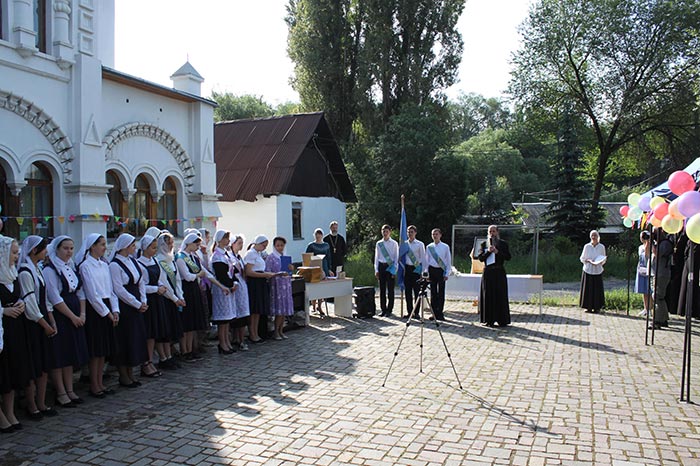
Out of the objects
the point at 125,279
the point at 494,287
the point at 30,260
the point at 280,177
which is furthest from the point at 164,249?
the point at 280,177

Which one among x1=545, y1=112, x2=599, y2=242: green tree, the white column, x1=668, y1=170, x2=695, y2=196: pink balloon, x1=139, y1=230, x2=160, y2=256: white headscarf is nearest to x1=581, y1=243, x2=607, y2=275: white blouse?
x1=668, y1=170, x2=695, y2=196: pink balloon

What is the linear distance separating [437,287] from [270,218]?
11281mm

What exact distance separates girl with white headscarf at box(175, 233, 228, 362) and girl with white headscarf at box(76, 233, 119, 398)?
1419 mm

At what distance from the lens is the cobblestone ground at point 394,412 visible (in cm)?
515

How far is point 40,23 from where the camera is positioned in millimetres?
10242

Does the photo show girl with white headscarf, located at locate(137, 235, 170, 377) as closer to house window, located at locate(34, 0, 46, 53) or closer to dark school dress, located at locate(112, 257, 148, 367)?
dark school dress, located at locate(112, 257, 148, 367)

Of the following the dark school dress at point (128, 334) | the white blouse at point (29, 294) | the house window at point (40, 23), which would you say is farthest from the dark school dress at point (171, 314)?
the house window at point (40, 23)

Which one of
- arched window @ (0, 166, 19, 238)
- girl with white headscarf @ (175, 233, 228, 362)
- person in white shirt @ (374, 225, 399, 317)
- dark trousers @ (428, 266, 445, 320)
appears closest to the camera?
girl with white headscarf @ (175, 233, 228, 362)

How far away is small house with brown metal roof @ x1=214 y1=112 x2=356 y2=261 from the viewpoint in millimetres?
22516

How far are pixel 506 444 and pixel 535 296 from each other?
10.8 metres

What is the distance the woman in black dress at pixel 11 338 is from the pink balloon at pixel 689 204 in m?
6.95

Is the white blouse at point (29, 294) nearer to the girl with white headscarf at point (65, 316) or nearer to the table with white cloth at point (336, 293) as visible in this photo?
the girl with white headscarf at point (65, 316)

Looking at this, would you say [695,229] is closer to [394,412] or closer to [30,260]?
[394,412]

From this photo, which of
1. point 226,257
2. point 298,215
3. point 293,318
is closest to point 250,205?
point 298,215
